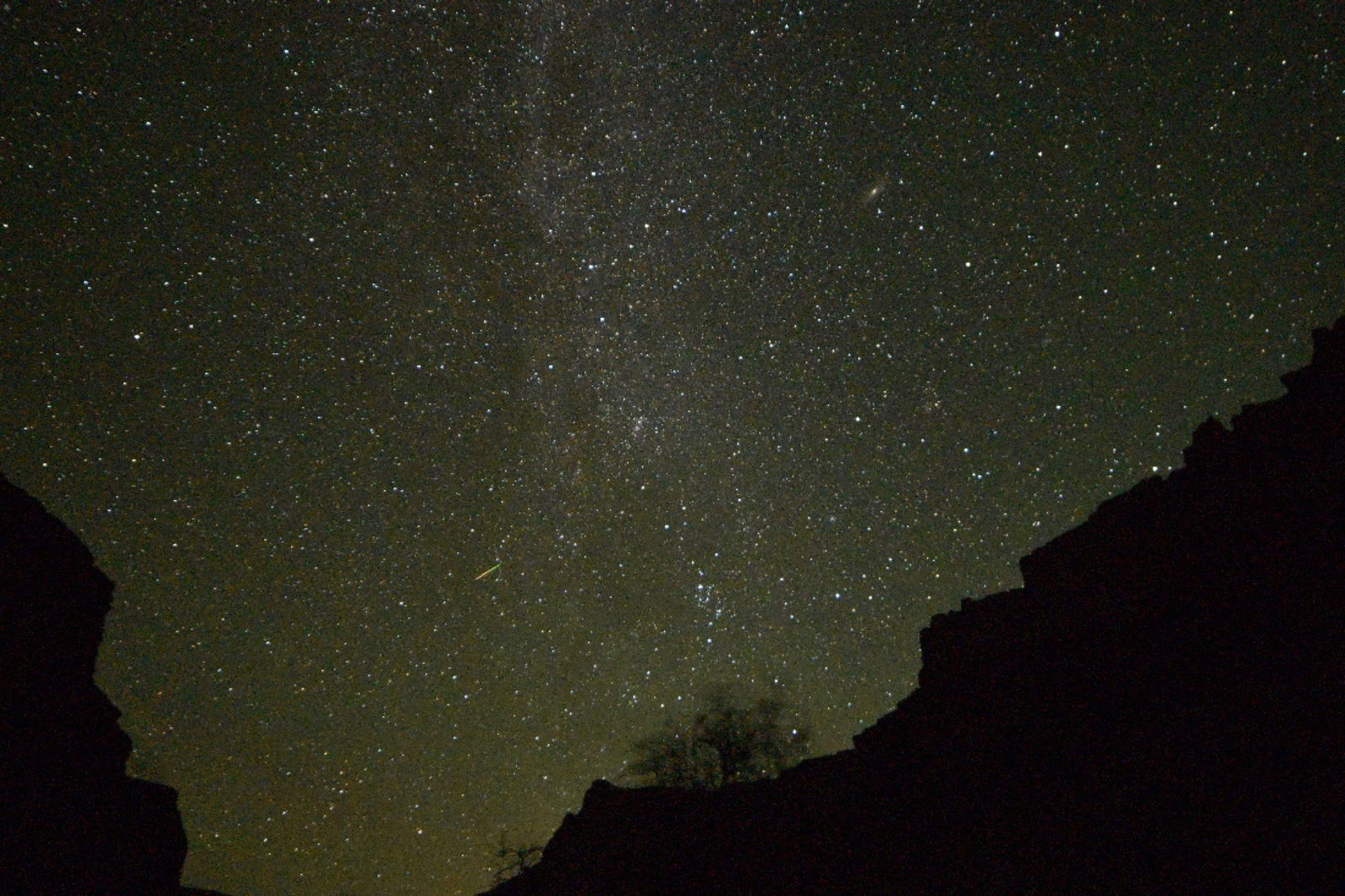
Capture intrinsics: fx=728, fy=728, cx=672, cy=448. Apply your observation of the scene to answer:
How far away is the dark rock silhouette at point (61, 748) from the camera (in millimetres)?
11773

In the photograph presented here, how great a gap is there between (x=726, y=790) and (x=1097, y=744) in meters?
8.18

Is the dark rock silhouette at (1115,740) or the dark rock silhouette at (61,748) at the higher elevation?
the dark rock silhouette at (61,748)

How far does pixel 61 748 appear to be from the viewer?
12781mm

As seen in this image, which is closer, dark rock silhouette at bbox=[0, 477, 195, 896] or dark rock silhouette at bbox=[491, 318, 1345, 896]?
dark rock silhouette at bbox=[491, 318, 1345, 896]

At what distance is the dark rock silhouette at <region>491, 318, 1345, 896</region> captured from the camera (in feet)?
27.8

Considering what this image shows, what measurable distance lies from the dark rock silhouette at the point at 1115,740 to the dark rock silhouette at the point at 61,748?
732 centimetres

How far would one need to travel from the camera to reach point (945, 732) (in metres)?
13.5

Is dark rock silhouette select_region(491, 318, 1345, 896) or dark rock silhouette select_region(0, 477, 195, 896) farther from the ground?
dark rock silhouette select_region(0, 477, 195, 896)

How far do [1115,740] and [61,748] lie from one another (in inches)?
682

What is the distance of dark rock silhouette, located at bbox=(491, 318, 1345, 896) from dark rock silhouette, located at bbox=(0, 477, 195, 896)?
24.0ft

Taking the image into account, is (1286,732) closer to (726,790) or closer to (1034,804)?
(1034,804)

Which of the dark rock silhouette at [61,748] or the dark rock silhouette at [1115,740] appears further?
the dark rock silhouette at [61,748]

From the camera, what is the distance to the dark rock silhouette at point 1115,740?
27.8ft

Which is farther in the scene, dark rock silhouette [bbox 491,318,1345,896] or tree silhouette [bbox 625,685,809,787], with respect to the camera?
tree silhouette [bbox 625,685,809,787]
